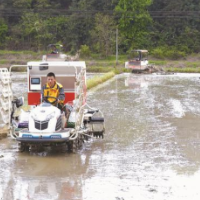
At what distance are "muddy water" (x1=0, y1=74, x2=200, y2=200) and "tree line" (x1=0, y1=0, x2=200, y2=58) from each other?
5484 cm

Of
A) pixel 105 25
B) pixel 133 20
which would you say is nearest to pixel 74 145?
pixel 105 25

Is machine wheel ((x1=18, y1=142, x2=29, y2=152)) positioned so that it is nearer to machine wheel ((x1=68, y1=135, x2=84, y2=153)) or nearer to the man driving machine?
machine wheel ((x1=68, y1=135, x2=84, y2=153))

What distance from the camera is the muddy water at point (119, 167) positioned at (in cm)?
690

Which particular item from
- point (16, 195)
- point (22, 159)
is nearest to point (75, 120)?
point (22, 159)

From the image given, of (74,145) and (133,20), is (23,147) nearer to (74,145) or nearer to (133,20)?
(74,145)

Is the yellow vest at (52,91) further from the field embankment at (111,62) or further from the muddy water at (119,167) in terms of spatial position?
the field embankment at (111,62)

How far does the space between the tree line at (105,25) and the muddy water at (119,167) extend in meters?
54.8

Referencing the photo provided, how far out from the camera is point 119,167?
843 centimetres

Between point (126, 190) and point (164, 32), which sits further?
point (164, 32)

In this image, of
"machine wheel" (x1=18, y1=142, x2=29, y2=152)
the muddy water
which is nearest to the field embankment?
the muddy water

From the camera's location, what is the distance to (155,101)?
19.5m

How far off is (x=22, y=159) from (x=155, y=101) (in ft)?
36.6

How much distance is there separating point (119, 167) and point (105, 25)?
5988 cm

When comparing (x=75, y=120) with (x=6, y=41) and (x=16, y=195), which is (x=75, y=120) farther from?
(x=6, y=41)
